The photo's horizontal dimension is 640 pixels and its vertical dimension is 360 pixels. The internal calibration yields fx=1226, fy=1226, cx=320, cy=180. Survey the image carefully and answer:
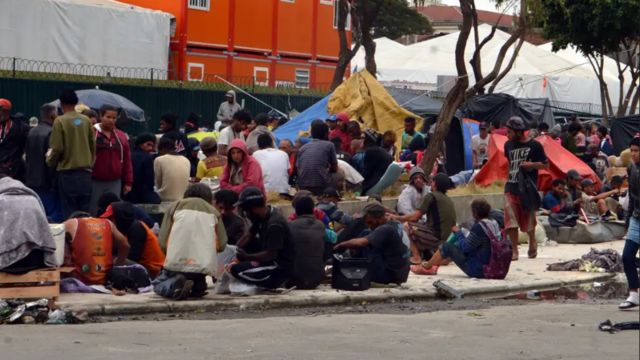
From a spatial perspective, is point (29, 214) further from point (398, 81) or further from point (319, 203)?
point (398, 81)

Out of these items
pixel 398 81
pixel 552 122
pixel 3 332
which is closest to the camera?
pixel 3 332

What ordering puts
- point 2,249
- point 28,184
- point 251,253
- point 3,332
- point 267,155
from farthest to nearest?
point 267,155 < point 28,184 < point 251,253 < point 2,249 < point 3,332

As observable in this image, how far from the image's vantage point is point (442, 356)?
31.3ft

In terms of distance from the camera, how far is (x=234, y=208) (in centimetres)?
1395

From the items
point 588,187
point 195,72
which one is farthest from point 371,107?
point 195,72

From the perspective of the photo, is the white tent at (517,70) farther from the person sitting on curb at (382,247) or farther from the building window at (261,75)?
the person sitting on curb at (382,247)

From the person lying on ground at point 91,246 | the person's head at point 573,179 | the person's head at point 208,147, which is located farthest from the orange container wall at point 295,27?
the person lying on ground at point 91,246

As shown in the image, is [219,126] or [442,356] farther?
[219,126]

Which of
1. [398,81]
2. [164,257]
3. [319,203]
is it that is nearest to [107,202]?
[164,257]

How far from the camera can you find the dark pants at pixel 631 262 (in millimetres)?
12367

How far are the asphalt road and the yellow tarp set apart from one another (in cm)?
1253

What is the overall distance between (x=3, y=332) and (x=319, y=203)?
556cm

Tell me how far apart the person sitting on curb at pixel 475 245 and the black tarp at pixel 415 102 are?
55.4 ft

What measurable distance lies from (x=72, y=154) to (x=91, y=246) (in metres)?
1.75
